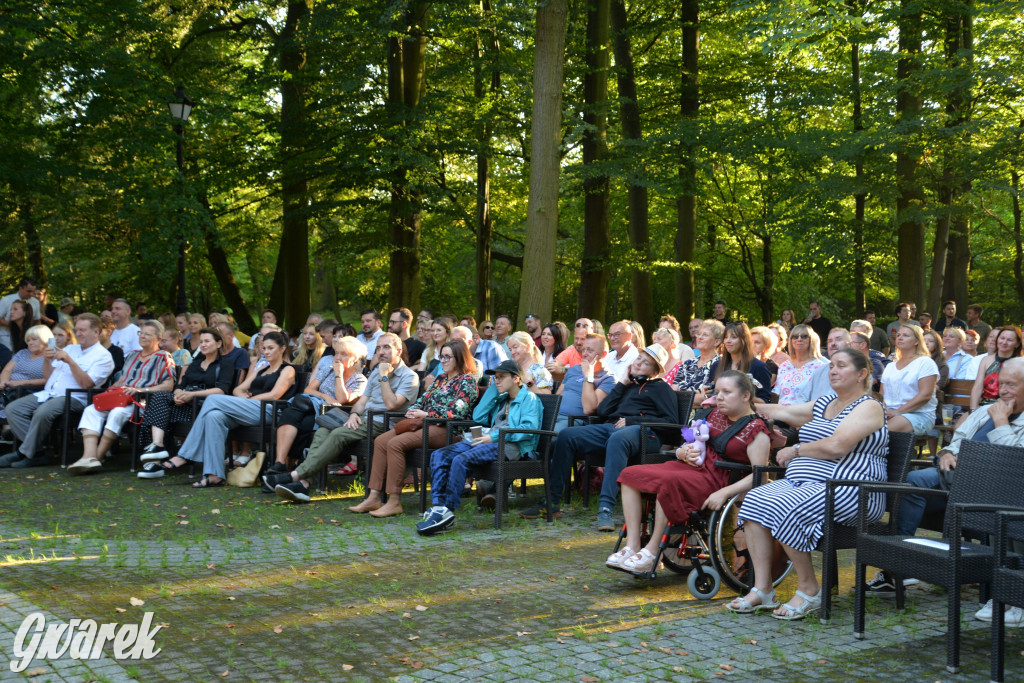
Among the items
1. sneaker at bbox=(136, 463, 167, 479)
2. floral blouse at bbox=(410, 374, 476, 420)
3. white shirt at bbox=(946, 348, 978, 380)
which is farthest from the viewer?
white shirt at bbox=(946, 348, 978, 380)

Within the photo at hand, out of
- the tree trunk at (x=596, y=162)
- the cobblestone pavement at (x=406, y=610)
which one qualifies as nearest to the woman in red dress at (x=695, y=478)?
the cobblestone pavement at (x=406, y=610)

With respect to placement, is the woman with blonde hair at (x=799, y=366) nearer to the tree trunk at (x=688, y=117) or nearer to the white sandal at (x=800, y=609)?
the white sandal at (x=800, y=609)

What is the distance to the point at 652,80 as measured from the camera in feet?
73.7

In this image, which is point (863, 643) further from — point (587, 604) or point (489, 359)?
point (489, 359)

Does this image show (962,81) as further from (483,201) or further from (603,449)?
(603,449)

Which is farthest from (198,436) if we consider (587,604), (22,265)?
(22,265)

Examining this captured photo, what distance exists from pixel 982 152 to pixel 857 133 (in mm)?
2144

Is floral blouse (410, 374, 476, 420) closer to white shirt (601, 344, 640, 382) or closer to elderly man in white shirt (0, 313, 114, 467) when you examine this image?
white shirt (601, 344, 640, 382)

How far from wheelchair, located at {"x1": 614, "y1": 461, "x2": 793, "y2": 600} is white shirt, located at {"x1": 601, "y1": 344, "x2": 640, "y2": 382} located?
9.63 ft

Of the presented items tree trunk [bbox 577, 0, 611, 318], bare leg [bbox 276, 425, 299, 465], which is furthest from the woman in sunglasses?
tree trunk [bbox 577, 0, 611, 318]

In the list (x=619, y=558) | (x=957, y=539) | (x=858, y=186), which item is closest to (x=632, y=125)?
(x=858, y=186)

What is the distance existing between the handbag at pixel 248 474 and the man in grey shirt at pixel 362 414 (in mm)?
472

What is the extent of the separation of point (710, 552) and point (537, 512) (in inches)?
101

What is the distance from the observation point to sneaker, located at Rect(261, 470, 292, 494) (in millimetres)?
8774
